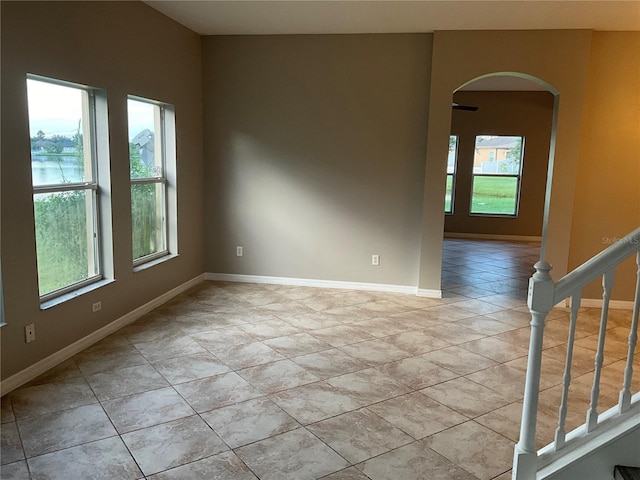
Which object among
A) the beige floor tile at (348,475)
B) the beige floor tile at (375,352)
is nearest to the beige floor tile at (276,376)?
the beige floor tile at (375,352)

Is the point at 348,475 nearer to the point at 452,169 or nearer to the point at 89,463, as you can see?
the point at 89,463

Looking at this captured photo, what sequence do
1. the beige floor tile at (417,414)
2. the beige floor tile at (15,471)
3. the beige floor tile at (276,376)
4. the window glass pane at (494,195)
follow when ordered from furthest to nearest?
the window glass pane at (494,195), the beige floor tile at (276,376), the beige floor tile at (417,414), the beige floor tile at (15,471)

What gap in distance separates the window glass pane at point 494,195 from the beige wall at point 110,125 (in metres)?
6.10

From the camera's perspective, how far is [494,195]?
9828 mm

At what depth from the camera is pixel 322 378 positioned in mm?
3359

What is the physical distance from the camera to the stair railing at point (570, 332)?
6.34ft

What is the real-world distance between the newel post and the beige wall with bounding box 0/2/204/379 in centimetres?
286

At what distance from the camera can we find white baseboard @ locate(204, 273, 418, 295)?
5.59 metres

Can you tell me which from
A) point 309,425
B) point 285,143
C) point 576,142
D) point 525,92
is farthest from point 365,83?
point 525,92

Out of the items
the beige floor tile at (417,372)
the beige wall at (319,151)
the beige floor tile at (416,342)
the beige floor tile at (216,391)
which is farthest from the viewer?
the beige wall at (319,151)

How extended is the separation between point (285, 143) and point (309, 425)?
354 cm

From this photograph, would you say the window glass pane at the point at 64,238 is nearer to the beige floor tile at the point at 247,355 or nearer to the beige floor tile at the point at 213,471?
the beige floor tile at the point at 247,355

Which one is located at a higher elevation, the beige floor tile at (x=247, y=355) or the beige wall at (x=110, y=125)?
the beige wall at (x=110, y=125)

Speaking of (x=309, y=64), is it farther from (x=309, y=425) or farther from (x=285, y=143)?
(x=309, y=425)
